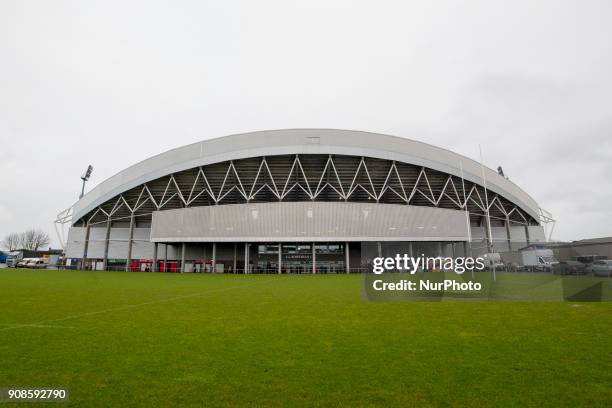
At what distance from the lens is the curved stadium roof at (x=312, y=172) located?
4553cm

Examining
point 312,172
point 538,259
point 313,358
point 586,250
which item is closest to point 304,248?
point 312,172

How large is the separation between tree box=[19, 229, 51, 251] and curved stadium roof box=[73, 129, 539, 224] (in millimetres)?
73101

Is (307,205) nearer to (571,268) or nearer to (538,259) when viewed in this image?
(538,259)

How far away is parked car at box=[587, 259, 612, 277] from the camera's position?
1005 inches

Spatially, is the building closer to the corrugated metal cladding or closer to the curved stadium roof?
the corrugated metal cladding

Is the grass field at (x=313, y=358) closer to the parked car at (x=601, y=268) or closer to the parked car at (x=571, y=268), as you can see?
the parked car at (x=601, y=268)

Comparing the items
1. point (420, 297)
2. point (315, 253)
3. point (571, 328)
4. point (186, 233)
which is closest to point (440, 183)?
point (315, 253)

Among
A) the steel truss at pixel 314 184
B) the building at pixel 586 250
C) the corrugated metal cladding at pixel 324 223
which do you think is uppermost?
the steel truss at pixel 314 184

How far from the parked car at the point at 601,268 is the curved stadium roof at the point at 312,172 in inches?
760

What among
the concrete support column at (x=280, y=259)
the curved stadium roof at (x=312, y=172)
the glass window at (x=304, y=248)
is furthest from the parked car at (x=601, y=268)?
the concrete support column at (x=280, y=259)

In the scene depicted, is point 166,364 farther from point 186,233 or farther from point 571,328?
point 186,233

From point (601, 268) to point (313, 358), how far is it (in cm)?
3003

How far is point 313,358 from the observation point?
218 inches

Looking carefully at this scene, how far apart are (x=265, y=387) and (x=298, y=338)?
8.89ft
